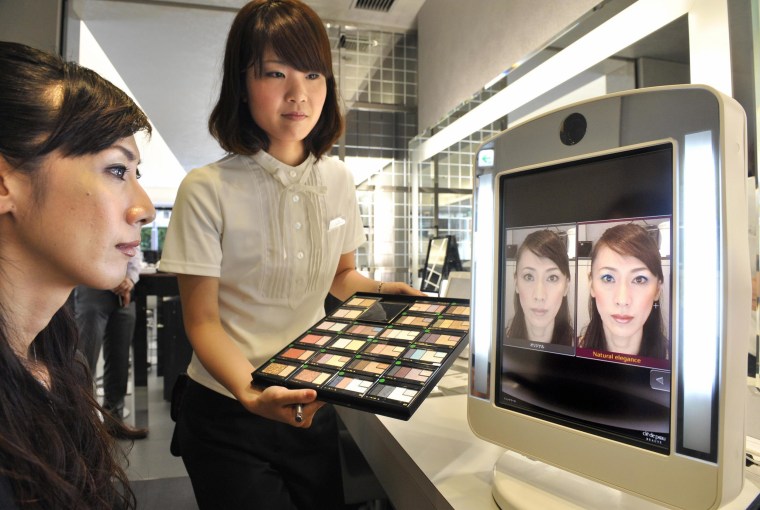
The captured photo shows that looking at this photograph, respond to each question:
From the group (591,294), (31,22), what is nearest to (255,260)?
(591,294)

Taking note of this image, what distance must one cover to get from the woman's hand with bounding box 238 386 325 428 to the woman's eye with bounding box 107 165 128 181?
385mm

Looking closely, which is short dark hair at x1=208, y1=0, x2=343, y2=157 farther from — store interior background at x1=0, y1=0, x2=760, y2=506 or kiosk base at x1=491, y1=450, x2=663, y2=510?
store interior background at x1=0, y1=0, x2=760, y2=506

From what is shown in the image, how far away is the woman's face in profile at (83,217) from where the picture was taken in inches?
24.0

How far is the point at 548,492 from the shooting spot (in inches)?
24.6

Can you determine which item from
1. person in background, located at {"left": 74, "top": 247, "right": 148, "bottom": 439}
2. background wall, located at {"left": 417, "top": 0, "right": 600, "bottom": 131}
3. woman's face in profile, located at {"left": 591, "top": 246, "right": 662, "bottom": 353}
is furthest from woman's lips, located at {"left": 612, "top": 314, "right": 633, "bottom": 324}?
person in background, located at {"left": 74, "top": 247, "right": 148, "bottom": 439}

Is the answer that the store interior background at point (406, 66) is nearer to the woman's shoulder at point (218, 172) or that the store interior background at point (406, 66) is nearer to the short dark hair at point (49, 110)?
the woman's shoulder at point (218, 172)

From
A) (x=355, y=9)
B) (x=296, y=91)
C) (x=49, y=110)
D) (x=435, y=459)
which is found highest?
(x=355, y=9)

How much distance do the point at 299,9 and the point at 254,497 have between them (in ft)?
3.26

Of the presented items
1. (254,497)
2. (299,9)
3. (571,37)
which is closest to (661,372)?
(254,497)

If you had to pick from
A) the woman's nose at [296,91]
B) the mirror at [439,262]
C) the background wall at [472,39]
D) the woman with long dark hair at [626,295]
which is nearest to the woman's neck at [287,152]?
the woman's nose at [296,91]

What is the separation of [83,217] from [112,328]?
3068 millimetres

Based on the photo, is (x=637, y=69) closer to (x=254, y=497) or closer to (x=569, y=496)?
(x=569, y=496)

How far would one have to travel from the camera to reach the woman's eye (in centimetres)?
67

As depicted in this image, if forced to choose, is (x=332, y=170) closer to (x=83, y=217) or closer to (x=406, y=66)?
(x=83, y=217)
